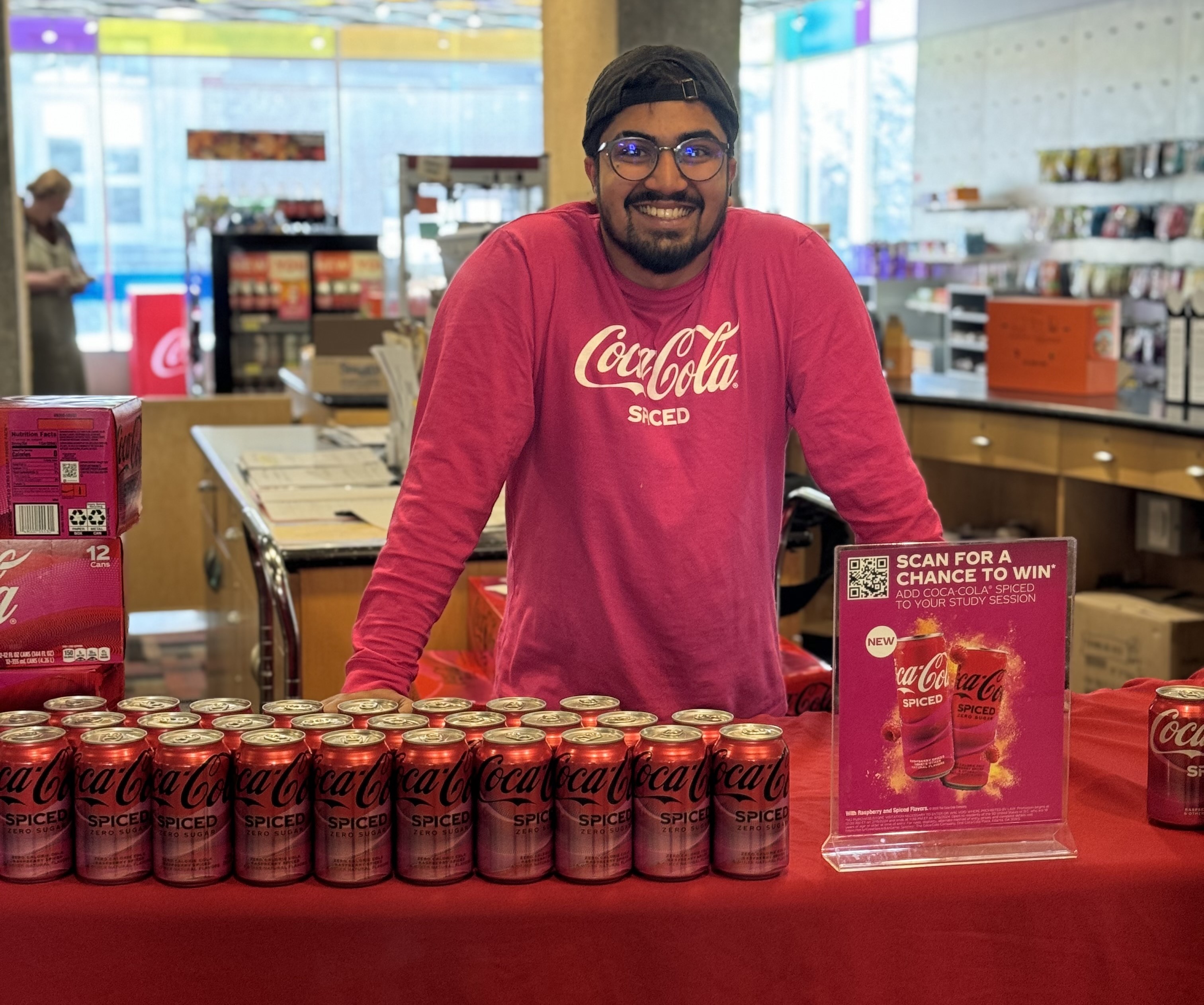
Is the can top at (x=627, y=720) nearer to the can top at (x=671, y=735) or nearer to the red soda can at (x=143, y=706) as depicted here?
the can top at (x=671, y=735)

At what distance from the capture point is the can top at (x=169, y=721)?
5.15ft

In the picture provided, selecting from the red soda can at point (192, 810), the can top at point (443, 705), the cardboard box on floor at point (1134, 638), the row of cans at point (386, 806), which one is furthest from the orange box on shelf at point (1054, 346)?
the red soda can at point (192, 810)

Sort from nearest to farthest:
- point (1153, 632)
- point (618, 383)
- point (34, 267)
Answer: point (618, 383), point (1153, 632), point (34, 267)

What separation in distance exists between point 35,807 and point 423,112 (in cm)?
1611

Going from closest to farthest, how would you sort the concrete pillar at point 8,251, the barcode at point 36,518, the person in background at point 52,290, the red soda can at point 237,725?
1. the red soda can at point 237,725
2. the barcode at point 36,518
3. the concrete pillar at point 8,251
4. the person in background at point 52,290

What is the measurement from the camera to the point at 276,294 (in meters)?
9.16

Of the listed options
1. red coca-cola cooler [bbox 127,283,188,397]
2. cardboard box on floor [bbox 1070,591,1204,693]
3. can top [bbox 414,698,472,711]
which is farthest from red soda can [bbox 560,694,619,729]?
red coca-cola cooler [bbox 127,283,188,397]

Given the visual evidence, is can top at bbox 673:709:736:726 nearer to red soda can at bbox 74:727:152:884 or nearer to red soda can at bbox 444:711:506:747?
red soda can at bbox 444:711:506:747

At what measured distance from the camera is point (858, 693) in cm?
152

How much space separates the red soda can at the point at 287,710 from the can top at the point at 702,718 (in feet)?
1.26

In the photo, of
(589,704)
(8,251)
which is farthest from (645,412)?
(8,251)

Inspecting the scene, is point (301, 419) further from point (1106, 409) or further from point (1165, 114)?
point (1165, 114)

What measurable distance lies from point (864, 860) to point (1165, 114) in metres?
9.54

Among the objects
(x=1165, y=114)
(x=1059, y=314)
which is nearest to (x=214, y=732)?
(x=1059, y=314)
